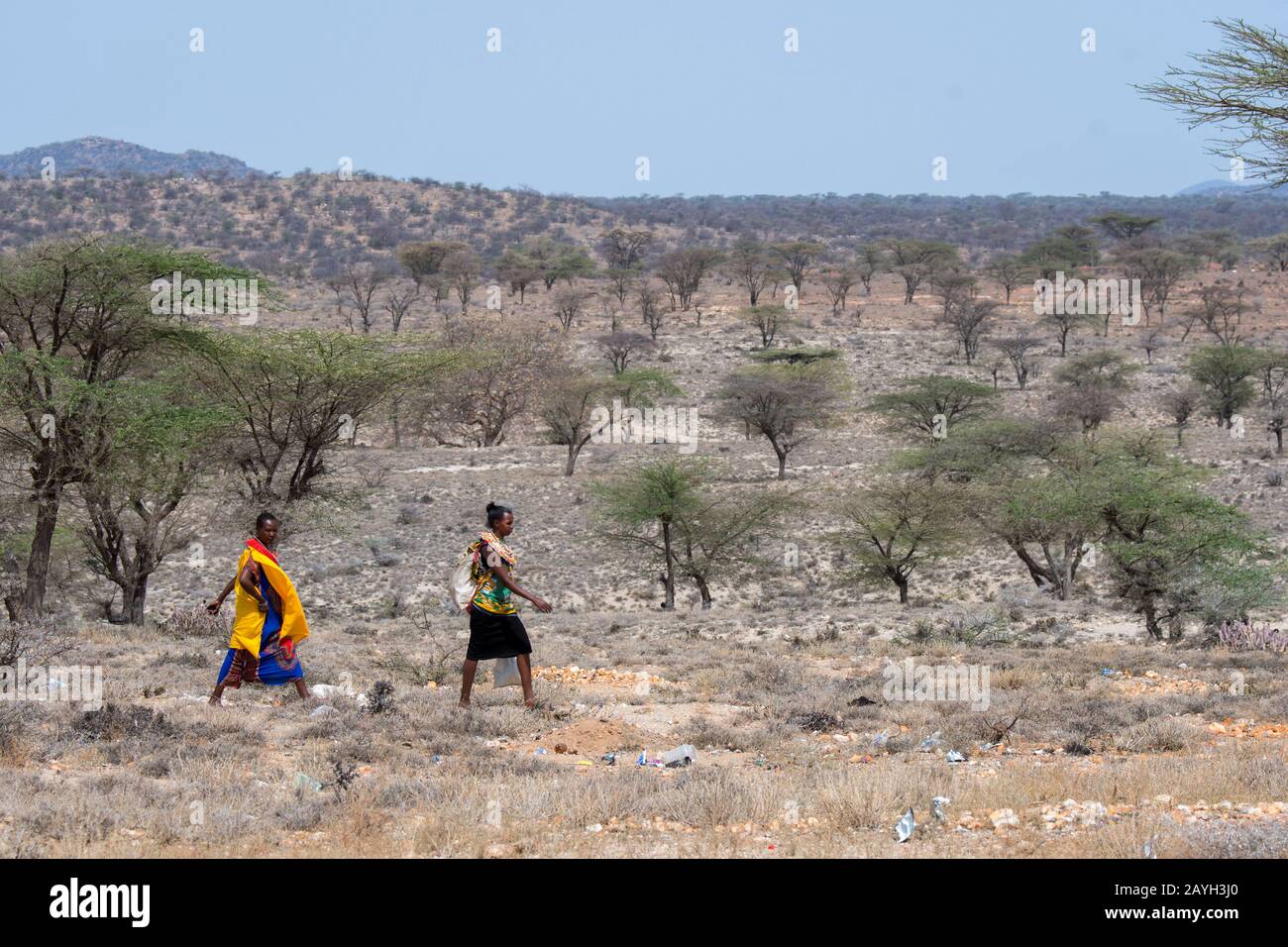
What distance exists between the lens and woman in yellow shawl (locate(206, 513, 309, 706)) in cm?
793

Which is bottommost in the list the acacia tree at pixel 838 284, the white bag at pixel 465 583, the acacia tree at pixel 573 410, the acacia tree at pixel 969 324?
the white bag at pixel 465 583

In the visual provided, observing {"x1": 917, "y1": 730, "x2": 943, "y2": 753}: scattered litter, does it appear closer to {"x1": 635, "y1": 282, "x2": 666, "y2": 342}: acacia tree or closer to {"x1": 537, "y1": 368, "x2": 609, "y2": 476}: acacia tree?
{"x1": 537, "y1": 368, "x2": 609, "y2": 476}: acacia tree

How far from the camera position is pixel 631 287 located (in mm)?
63781

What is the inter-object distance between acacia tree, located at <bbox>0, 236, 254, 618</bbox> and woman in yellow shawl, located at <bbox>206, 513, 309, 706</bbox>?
6.34 meters

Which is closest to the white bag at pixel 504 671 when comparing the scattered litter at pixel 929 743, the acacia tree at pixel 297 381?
the scattered litter at pixel 929 743

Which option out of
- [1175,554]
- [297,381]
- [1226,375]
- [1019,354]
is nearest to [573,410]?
[297,381]

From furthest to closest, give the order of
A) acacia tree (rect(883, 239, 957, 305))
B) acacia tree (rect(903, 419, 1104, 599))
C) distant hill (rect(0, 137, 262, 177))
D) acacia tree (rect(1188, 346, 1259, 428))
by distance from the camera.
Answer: distant hill (rect(0, 137, 262, 177)) → acacia tree (rect(883, 239, 957, 305)) → acacia tree (rect(1188, 346, 1259, 428)) → acacia tree (rect(903, 419, 1104, 599))

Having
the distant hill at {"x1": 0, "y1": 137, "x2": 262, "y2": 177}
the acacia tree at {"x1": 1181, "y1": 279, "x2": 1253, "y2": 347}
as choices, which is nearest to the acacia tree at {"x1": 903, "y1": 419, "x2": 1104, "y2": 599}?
the acacia tree at {"x1": 1181, "y1": 279, "x2": 1253, "y2": 347}

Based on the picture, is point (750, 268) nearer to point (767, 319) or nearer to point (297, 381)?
point (767, 319)

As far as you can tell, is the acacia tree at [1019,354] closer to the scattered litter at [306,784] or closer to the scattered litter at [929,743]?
the scattered litter at [929,743]

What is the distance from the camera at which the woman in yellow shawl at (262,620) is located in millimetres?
7930

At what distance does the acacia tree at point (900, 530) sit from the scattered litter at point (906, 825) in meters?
19.1
